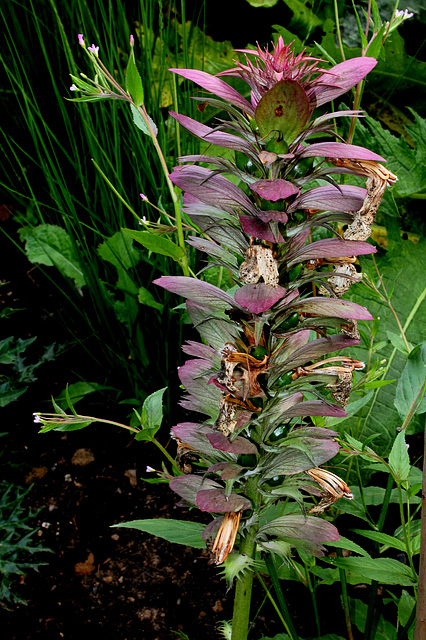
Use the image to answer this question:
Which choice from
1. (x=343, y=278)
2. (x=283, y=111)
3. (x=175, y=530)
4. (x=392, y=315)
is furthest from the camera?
(x=392, y=315)

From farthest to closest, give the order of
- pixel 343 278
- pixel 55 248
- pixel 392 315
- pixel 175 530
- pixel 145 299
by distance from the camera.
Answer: pixel 55 248, pixel 392 315, pixel 145 299, pixel 175 530, pixel 343 278

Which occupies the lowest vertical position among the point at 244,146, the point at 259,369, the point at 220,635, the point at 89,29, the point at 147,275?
the point at 220,635

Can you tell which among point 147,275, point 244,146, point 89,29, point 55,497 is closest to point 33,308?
point 147,275

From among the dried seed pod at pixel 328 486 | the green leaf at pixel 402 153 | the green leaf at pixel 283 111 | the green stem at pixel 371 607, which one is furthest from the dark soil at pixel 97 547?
the green leaf at pixel 402 153

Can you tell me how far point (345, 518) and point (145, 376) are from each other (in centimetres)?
54

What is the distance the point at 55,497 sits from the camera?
121 centimetres

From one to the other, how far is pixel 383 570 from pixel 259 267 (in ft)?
1.35

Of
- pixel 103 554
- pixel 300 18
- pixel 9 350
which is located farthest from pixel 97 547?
pixel 300 18

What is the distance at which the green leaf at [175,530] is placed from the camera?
668 millimetres

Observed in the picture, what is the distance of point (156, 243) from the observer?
2.05ft

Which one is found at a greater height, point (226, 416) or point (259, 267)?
point (259, 267)

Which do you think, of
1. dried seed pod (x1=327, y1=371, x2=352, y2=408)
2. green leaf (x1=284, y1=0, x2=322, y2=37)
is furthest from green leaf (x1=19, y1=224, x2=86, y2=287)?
green leaf (x1=284, y1=0, x2=322, y2=37)

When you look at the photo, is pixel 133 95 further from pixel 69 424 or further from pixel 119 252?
pixel 119 252

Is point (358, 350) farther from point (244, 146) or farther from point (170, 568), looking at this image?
point (244, 146)
